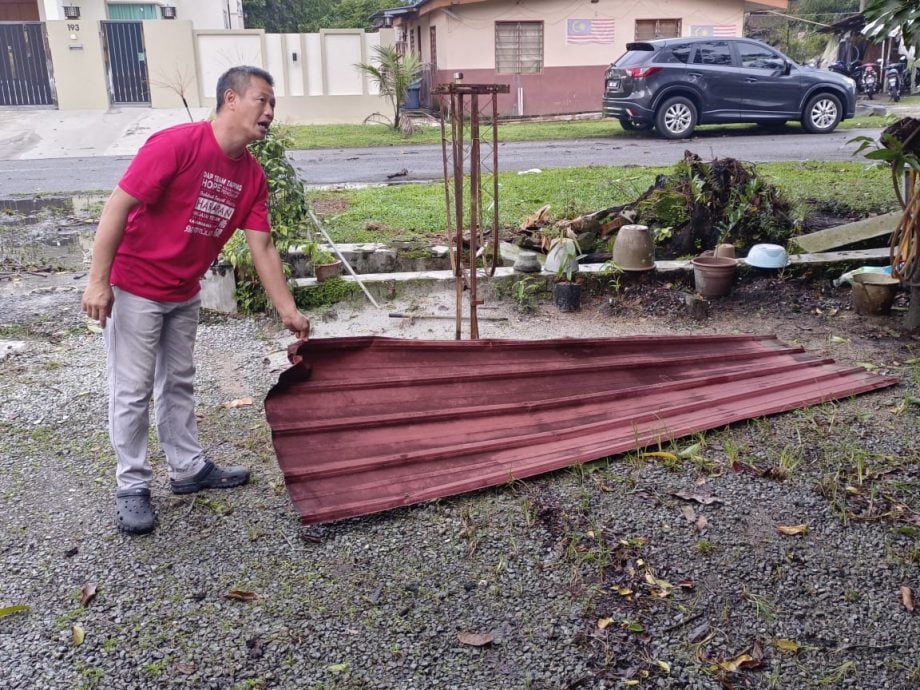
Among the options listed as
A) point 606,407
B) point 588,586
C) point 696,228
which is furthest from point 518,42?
point 588,586

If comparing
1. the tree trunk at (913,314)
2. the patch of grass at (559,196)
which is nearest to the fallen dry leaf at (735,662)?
the tree trunk at (913,314)

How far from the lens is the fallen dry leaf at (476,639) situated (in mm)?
2672

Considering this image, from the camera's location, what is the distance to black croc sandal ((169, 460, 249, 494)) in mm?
3645

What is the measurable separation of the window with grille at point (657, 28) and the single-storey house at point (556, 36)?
0.03 meters

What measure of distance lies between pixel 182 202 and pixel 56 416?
1892mm

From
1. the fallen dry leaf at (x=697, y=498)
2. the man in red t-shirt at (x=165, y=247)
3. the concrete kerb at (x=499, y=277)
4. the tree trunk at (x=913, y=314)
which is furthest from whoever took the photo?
the concrete kerb at (x=499, y=277)

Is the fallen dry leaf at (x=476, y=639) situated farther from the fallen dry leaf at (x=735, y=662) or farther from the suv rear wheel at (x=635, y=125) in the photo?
the suv rear wheel at (x=635, y=125)

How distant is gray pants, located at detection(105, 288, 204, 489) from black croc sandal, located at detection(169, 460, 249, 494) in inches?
1.2

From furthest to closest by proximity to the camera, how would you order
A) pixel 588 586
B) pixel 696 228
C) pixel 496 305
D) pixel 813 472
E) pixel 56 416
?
1. pixel 696 228
2. pixel 496 305
3. pixel 56 416
4. pixel 813 472
5. pixel 588 586

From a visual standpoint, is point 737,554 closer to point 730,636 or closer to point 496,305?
point 730,636

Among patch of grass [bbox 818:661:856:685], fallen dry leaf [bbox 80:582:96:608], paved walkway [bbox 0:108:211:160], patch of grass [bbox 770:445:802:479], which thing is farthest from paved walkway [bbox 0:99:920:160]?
patch of grass [bbox 818:661:856:685]

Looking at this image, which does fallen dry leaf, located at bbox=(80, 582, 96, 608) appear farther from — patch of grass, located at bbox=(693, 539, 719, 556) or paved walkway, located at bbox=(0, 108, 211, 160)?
paved walkway, located at bbox=(0, 108, 211, 160)

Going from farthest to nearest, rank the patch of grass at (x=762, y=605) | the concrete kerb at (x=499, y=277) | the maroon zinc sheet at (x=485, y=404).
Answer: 1. the concrete kerb at (x=499, y=277)
2. the maroon zinc sheet at (x=485, y=404)
3. the patch of grass at (x=762, y=605)

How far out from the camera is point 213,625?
2.77 m
